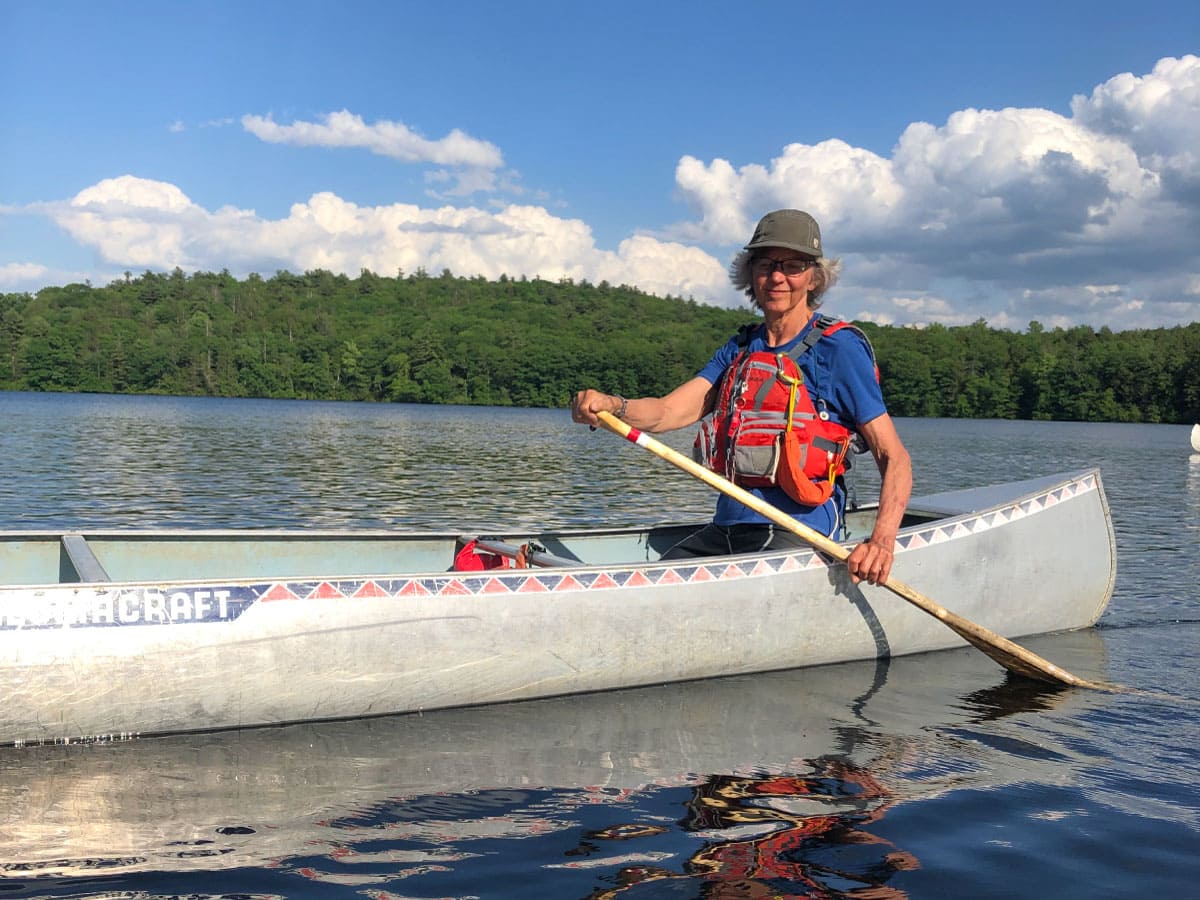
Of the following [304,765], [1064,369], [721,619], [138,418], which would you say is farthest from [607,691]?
[1064,369]

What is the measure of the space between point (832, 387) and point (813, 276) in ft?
1.91

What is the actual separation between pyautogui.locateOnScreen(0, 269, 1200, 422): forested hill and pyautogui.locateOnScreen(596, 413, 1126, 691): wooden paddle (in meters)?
92.2

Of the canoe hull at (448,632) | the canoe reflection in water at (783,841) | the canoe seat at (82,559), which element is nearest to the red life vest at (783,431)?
the canoe hull at (448,632)

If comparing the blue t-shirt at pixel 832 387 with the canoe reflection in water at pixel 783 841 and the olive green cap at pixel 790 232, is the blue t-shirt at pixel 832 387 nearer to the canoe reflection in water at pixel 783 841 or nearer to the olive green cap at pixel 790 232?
the olive green cap at pixel 790 232

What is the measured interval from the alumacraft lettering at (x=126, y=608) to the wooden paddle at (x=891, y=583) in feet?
6.28

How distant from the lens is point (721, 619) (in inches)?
218

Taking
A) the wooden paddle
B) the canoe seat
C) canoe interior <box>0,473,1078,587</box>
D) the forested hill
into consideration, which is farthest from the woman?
the forested hill

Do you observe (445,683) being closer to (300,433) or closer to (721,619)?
(721,619)

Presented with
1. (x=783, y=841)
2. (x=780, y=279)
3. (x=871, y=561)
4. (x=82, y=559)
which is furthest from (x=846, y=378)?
(x=82, y=559)

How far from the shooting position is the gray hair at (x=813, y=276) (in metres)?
5.33

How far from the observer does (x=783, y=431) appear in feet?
17.4

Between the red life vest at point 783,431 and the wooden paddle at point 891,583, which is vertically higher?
the red life vest at point 783,431

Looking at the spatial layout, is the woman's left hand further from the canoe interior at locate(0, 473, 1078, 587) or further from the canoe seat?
the canoe seat

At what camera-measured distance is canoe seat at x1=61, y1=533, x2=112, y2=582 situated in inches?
183
